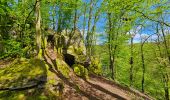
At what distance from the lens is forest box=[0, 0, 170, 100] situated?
11.0m

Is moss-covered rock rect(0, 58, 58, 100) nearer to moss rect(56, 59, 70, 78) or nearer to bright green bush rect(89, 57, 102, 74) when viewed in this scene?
moss rect(56, 59, 70, 78)

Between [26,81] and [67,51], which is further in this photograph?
[67,51]

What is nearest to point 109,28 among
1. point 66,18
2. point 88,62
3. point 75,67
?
point 66,18

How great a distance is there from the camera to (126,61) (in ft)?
131

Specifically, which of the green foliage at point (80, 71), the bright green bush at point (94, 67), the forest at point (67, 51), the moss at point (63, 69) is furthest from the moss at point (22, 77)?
the bright green bush at point (94, 67)

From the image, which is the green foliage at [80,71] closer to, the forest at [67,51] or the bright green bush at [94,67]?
the forest at [67,51]

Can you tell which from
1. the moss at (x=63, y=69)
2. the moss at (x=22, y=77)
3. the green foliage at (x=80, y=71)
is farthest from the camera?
the green foliage at (x=80, y=71)

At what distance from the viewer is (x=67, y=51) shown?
22438 mm

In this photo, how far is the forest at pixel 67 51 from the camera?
11.0 m

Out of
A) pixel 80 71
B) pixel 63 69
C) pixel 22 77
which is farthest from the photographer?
pixel 80 71

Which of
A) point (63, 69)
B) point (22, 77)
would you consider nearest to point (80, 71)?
point (63, 69)

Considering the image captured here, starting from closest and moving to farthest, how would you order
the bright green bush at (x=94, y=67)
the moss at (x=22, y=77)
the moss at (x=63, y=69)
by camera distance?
the moss at (x=22, y=77), the moss at (x=63, y=69), the bright green bush at (x=94, y=67)

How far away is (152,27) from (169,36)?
2.66 meters

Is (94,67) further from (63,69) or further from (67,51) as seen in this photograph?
(63,69)
